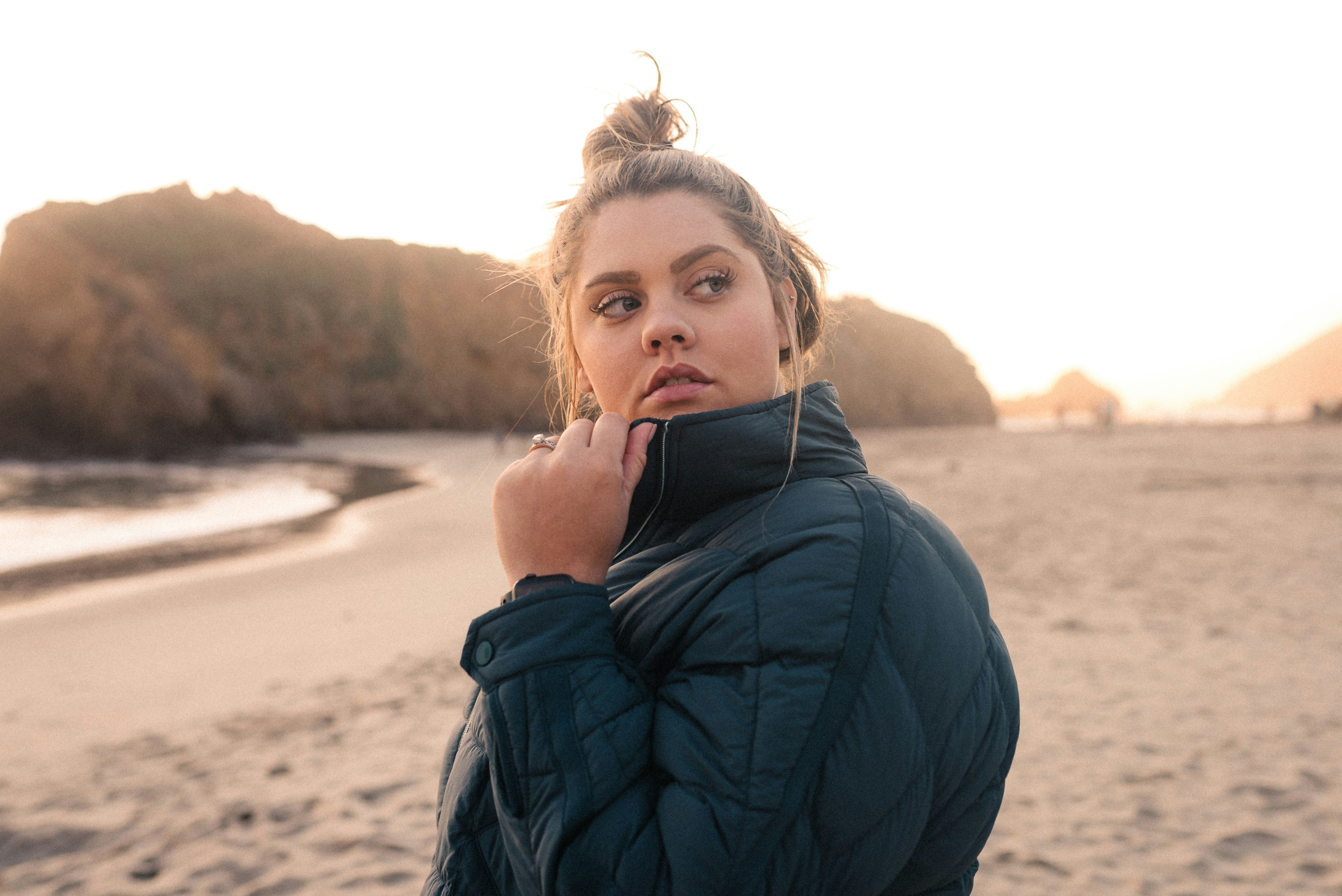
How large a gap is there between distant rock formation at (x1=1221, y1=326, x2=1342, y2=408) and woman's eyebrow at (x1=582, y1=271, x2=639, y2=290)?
148m

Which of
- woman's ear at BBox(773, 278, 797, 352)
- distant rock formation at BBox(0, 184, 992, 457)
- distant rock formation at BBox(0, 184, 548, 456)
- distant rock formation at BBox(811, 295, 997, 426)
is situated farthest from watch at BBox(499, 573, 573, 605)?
distant rock formation at BBox(811, 295, 997, 426)

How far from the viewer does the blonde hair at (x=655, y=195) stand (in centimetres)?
123

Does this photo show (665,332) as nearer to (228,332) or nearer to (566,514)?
(566,514)

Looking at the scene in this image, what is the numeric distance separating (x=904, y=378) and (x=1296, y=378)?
11349cm

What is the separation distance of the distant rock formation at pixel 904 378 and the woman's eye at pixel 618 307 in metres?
58.5

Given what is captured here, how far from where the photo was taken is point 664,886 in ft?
2.61

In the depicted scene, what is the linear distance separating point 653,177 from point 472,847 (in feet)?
3.44

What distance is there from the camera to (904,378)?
2724 inches

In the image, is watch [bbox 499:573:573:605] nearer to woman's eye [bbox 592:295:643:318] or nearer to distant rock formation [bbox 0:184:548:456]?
woman's eye [bbox 592:295:643:318]

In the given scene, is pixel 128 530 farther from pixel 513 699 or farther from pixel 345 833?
pixel 513 699

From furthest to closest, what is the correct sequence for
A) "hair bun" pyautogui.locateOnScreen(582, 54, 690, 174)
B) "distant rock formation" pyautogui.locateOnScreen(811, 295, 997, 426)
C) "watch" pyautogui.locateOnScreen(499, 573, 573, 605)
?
"distant rock formation" pyautogui.locateOnScreen(811, 295, 997, 426), "hair bun" pyautogui.locateOnScreen(582, 54, 690, 174), "watch" pyautogui.locateOnScreen(499, 573, 573, 605)

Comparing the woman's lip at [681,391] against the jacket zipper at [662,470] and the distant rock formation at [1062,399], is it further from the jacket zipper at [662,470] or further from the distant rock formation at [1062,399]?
the distant rock formation at [1062,399]

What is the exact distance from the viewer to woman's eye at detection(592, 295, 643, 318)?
4.03 feet

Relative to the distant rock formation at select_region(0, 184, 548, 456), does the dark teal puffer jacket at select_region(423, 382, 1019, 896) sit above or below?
below
